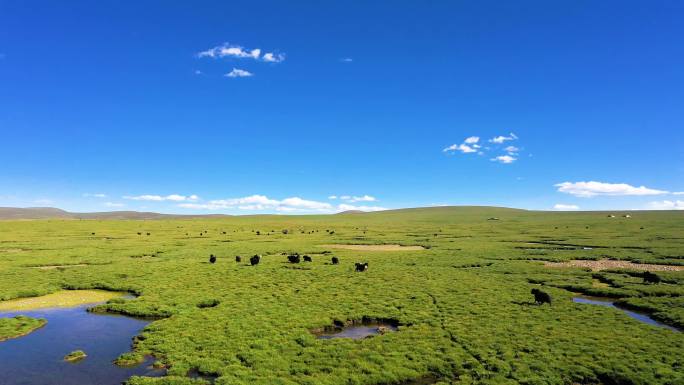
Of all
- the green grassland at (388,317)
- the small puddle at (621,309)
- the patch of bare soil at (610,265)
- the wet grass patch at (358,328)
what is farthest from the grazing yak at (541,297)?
the patch of bare soil at (610,265)

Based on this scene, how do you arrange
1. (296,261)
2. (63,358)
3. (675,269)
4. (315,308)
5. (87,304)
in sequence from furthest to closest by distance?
1. (296,261)
2. (675,269)
3. (87,304)
4. (315,308)
5. (63,358)

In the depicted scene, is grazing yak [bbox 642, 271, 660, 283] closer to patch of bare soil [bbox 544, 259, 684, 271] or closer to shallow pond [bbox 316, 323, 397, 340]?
patch of bare soil [bbox 544, 259, 684, 271]

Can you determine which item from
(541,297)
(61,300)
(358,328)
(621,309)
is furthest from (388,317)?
(61,300)

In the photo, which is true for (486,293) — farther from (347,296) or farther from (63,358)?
(63,358)

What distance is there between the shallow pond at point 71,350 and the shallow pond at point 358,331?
8173 millimetres

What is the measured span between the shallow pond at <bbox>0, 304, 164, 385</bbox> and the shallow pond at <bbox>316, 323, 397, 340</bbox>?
8.17 metres

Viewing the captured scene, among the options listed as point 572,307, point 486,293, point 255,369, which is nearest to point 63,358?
point 255,369

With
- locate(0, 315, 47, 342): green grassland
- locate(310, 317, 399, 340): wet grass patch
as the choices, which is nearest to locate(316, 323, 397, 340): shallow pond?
locate(310, 317, 399, 340): wet grass patch

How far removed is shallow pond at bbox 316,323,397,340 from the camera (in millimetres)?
20781

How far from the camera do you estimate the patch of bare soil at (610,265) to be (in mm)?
41312

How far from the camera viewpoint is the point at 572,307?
2539 centimetres

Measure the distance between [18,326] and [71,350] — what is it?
5.95 meters

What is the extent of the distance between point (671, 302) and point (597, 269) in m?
15.2

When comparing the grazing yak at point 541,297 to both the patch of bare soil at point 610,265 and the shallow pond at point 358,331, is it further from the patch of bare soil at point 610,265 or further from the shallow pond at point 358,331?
the patch of bare soil at point 610,265
